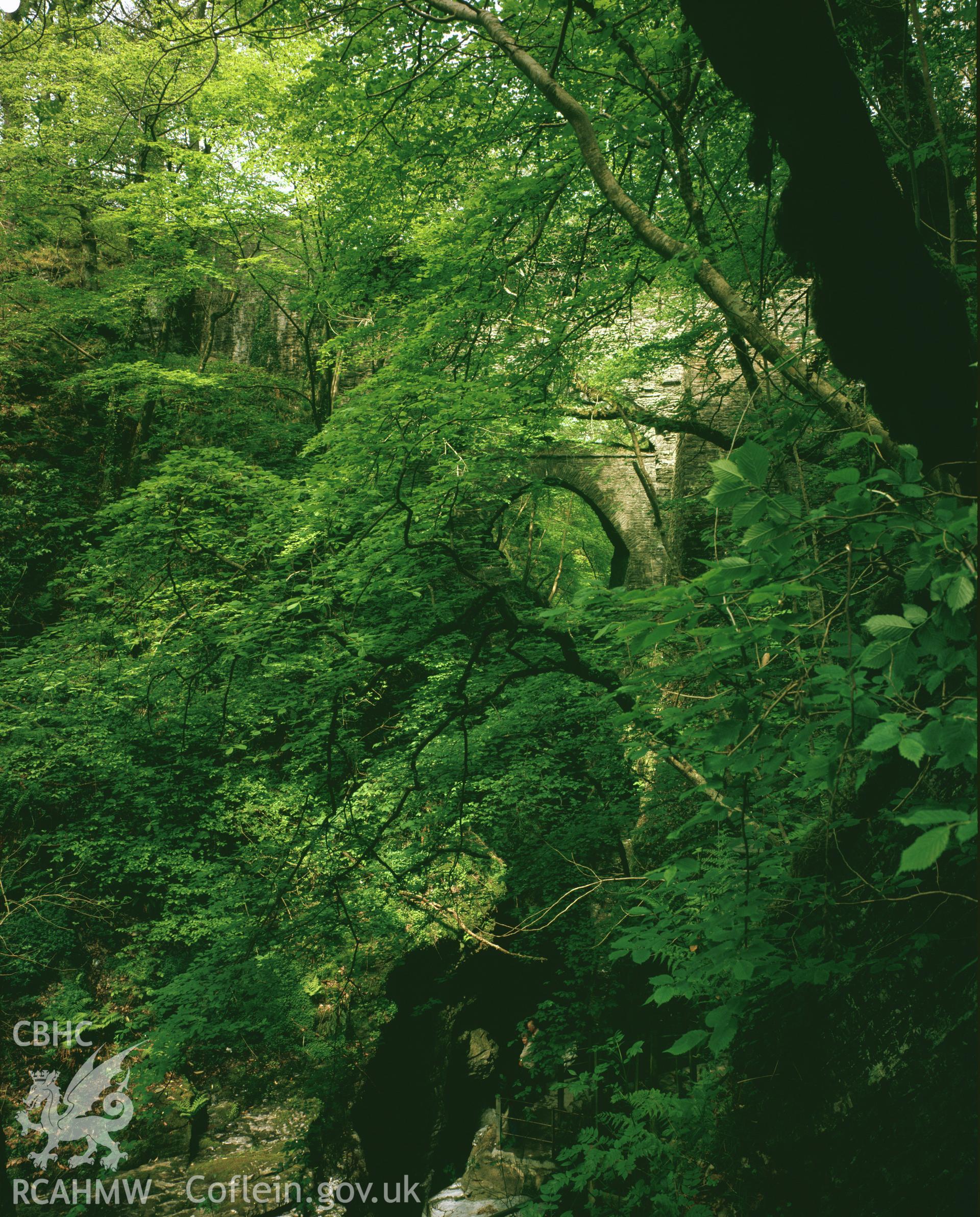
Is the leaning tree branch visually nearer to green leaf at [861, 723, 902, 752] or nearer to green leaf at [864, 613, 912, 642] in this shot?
green leaf at [864, 613, 912, 642]

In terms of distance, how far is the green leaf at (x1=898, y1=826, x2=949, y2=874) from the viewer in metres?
0.99

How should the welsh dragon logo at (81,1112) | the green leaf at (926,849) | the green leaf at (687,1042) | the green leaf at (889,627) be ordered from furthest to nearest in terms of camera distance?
the welsh dragon logo at (81,1112) → the green leaf at (687,1042) → the green leaf at (889,627) → the green leaf at (926,849)

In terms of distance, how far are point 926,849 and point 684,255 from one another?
7.69 feet

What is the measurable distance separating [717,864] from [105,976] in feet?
26.5

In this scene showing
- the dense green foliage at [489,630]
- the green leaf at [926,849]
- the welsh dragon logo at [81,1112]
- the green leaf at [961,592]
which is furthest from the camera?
the welsh dragon logo at [81,1112]

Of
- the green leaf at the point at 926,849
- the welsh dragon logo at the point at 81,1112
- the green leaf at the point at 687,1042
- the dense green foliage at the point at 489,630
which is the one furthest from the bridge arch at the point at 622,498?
the welsh dragon logo at the point at 81,1112

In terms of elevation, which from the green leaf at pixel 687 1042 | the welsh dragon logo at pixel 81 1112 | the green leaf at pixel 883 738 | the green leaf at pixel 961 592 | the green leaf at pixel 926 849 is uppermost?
the green leaf at pixel 961 592

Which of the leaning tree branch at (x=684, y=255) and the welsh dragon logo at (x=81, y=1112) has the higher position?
the leaning tree branch at (x=684, y=255)

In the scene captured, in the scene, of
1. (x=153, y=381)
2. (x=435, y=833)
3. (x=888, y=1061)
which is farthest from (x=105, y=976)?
(x=888, y=1061)

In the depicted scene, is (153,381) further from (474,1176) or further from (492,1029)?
(474,1176)

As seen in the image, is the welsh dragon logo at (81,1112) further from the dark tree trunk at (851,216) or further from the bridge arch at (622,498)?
the dark tree trunk at (851,216)

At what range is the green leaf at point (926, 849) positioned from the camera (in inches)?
39.1

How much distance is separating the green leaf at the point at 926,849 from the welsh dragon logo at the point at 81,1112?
339 inches

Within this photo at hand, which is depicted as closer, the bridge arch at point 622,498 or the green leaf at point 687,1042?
the green leaf at point 687,1042
